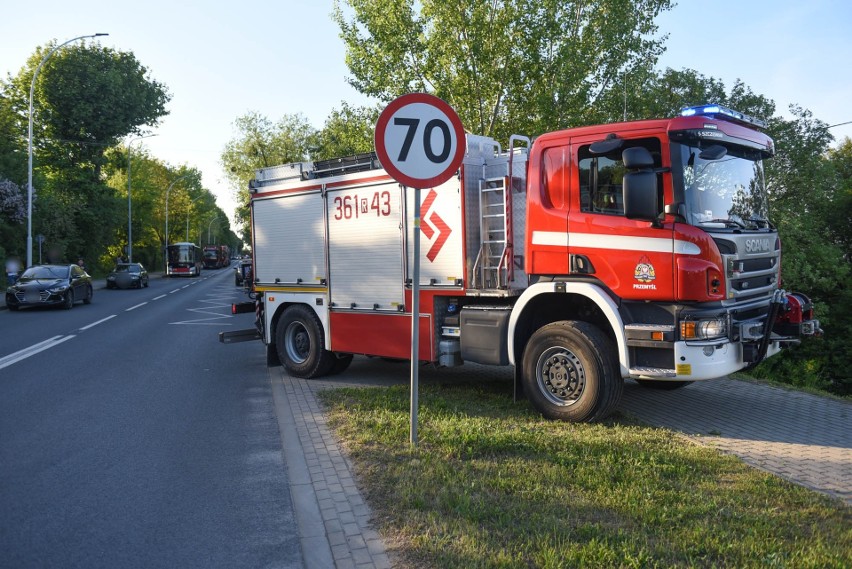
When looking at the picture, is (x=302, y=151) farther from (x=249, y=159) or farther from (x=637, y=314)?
(x=637, y=314)

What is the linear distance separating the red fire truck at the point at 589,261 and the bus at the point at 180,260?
167 feet

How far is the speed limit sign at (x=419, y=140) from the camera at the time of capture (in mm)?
5332

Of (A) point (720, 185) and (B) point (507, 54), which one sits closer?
(A) point (720, 185)

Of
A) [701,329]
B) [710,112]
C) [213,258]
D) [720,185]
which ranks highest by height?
[213,258]

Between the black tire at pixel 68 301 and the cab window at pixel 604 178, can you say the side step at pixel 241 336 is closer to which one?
the cab window at pixel 604 178

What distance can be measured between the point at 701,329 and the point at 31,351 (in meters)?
10.8

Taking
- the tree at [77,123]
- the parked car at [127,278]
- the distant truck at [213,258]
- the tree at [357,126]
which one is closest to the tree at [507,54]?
the tree at [357,126]

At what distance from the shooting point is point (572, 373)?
623 cm

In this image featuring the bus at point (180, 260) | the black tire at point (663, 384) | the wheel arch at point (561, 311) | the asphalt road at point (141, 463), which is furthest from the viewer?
the bus at point (180, 260)

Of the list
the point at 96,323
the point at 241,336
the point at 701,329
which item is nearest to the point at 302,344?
the point at 241,336

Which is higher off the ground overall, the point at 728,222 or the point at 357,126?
the point at 357,126

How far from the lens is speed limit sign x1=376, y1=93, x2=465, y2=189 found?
17.5 feet

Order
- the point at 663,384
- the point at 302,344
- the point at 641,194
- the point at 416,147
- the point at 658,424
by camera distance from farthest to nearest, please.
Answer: the point at 302,344 < the point at 663,384 < the point at 658,424 < the point at 641,194 < the point at 416,147

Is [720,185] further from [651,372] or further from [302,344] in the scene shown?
[302,344]
